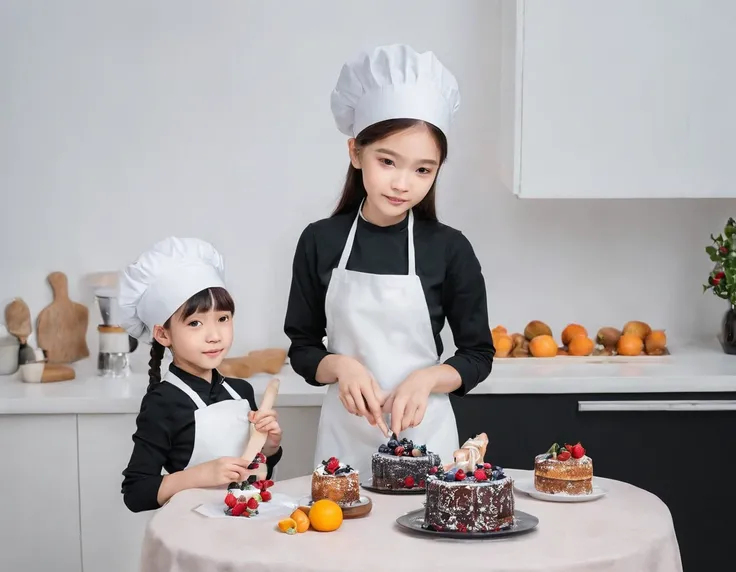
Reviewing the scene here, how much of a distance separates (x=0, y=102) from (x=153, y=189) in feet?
1.79

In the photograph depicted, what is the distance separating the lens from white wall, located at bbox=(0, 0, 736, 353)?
10.6 ft

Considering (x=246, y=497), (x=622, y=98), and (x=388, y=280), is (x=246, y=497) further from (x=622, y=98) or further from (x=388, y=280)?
(x=622, y=98)

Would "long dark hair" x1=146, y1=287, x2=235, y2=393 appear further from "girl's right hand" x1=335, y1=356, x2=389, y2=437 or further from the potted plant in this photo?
the potted plant

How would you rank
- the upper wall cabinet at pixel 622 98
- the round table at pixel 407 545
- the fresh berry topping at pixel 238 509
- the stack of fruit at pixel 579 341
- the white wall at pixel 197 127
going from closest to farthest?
the round table at pixel 407 545 < the fresh berry topping at pixel 238 509 < the upper wall cabinet at pixel 622 98 < the stack of fruit at pixel 579 341 < the white wall at pixel 197 127

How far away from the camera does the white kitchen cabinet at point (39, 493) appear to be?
2.76m

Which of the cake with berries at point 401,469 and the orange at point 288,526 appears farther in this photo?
the cake with berries at point 401,469

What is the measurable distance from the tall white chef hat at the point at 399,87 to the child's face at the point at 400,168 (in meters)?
0.04

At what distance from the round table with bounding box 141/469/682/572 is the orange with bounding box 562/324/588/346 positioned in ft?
5.09

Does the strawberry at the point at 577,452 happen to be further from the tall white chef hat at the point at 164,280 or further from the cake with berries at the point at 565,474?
the tall white chef hat at the point at 164,280

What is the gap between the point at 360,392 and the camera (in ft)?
6.14

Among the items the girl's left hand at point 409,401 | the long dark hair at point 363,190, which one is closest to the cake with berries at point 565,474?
the girl's left hand at point 409,401

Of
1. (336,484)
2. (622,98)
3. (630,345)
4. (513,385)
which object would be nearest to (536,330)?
(630,345)

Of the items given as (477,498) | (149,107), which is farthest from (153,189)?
(477,498)

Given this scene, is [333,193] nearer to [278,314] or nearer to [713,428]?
[278,314]
